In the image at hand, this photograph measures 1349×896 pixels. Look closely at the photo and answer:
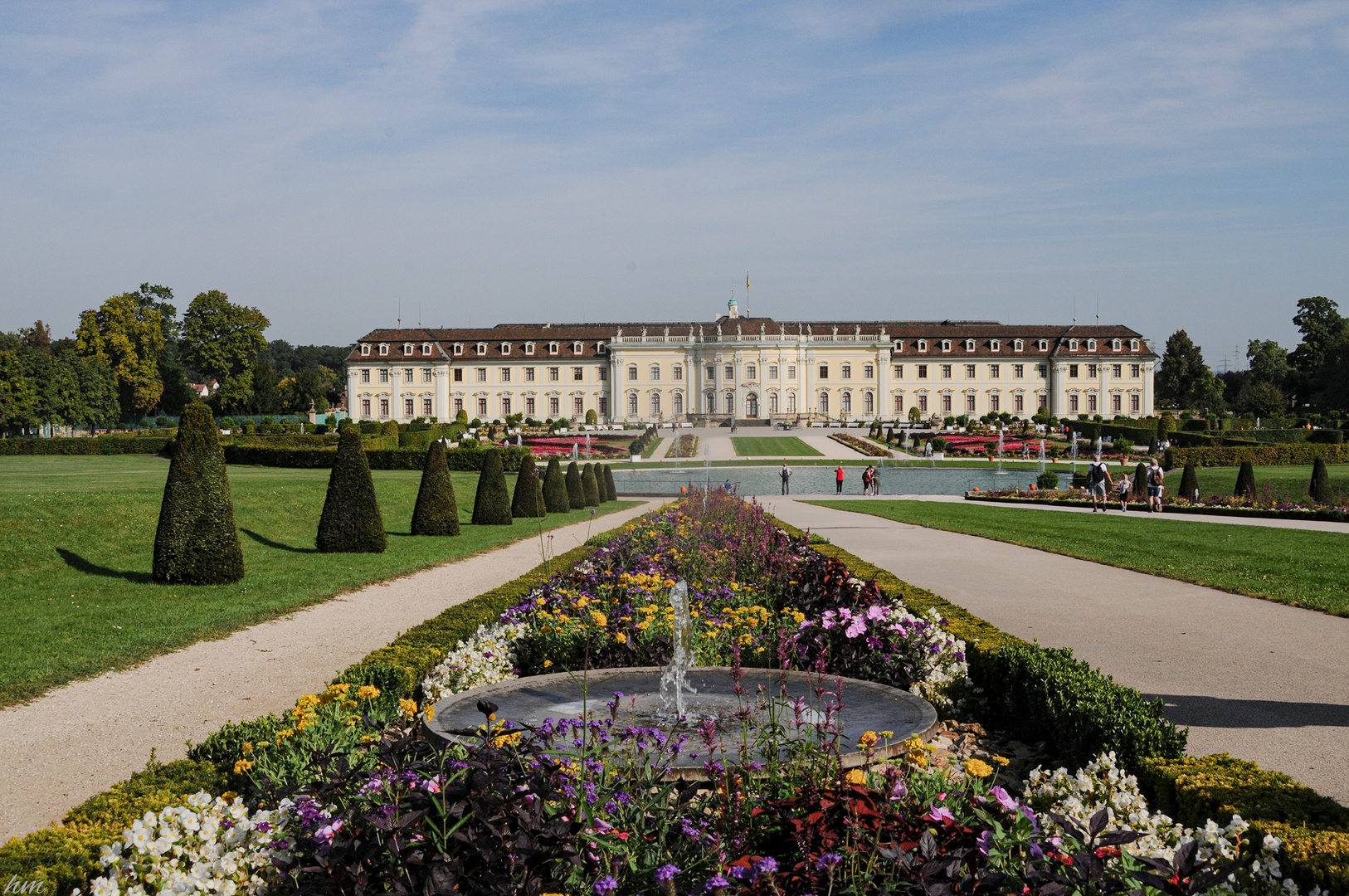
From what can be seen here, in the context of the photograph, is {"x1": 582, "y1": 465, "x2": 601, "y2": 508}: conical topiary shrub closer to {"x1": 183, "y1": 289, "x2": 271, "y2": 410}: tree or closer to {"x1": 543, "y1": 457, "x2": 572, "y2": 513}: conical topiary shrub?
{"x1": 543, "y1": 457, "x2": 572, "y2": 513}: conical topiary shrub

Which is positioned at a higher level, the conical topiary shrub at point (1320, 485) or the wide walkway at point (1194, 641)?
the conical topiary shrub at point (1320, 485)

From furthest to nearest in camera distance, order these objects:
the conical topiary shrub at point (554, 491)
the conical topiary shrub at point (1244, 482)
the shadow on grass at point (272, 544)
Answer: the conical topiary shrub at point (554, 491) < the conical topiary shrub at point (1244, 482) < the shadow on grass at point (272, 544)

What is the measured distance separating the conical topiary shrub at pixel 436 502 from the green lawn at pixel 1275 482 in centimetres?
1518

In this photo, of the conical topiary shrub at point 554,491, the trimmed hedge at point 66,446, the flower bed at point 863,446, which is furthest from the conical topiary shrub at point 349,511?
the flower bed at point 863,446

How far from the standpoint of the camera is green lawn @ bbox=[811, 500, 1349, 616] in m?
8.65

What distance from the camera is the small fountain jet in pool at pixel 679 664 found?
4.43 m

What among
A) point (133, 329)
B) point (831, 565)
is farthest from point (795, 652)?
point (133, 329)

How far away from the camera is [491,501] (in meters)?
16.5

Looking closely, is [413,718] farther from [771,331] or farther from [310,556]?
[771,331]

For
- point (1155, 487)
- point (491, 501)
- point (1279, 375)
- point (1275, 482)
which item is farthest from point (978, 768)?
point (1279, 375)

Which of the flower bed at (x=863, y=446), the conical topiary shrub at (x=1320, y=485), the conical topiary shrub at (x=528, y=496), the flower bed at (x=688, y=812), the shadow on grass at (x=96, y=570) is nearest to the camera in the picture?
the flower bed at (x=688, y=812)

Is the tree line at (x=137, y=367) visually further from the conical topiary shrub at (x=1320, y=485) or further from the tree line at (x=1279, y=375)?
the tree line at (x=1279, y=375)

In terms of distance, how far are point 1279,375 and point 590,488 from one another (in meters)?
58.9

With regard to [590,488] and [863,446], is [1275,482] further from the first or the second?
[863,446]
